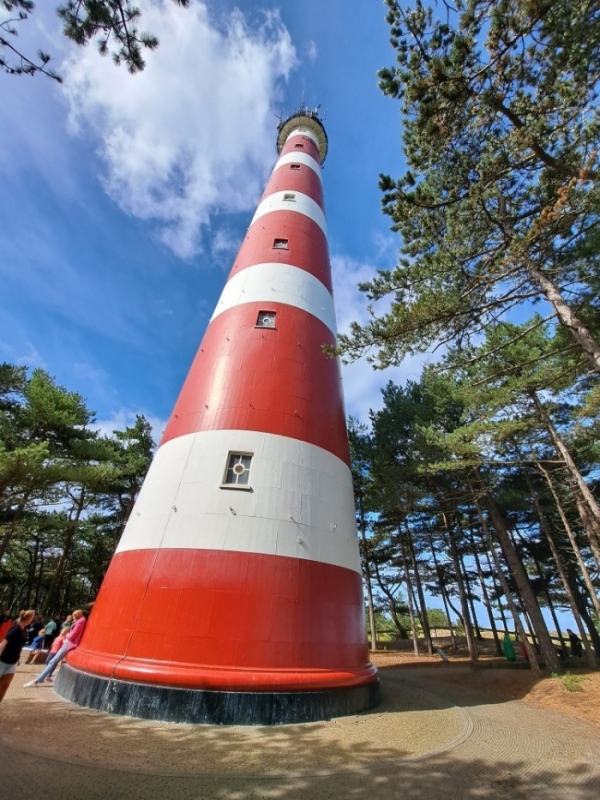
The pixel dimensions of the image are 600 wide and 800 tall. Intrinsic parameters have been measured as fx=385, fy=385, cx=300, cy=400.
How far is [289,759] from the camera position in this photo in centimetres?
431

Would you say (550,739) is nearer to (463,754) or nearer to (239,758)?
(463,754)

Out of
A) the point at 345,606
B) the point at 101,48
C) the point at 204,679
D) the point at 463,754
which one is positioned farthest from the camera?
the point at 345,606

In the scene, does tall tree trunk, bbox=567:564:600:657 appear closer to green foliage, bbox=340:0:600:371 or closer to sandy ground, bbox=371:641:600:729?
sandy ground, bbox=371:641:600:729

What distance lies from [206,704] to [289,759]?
153cm

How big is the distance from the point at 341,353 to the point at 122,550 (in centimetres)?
575

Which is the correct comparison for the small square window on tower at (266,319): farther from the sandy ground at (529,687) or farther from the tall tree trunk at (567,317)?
the sandy ground at (529,687)

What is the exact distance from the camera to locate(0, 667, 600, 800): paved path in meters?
3.57

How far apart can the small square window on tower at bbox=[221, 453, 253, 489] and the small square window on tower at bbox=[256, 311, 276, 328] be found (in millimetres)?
3644

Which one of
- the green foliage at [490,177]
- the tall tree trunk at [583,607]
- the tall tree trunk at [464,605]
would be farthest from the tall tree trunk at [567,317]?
the tall tree trunk at [583,607]

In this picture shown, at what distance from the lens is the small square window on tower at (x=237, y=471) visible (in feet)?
23.1

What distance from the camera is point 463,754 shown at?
4.71 meters

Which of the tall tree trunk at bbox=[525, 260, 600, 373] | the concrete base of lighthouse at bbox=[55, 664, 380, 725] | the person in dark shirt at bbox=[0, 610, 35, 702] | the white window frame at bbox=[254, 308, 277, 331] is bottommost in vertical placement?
the concrete base of lighthouse at bbox=[55, 664, 380, 725]

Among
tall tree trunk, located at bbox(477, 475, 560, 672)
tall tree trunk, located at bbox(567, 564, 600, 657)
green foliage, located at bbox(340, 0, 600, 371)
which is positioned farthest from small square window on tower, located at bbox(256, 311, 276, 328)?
tall tree trunk, located at bbox(567, 564, 600, 657)

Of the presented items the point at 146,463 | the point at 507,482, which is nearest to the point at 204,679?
the point at 507,482
